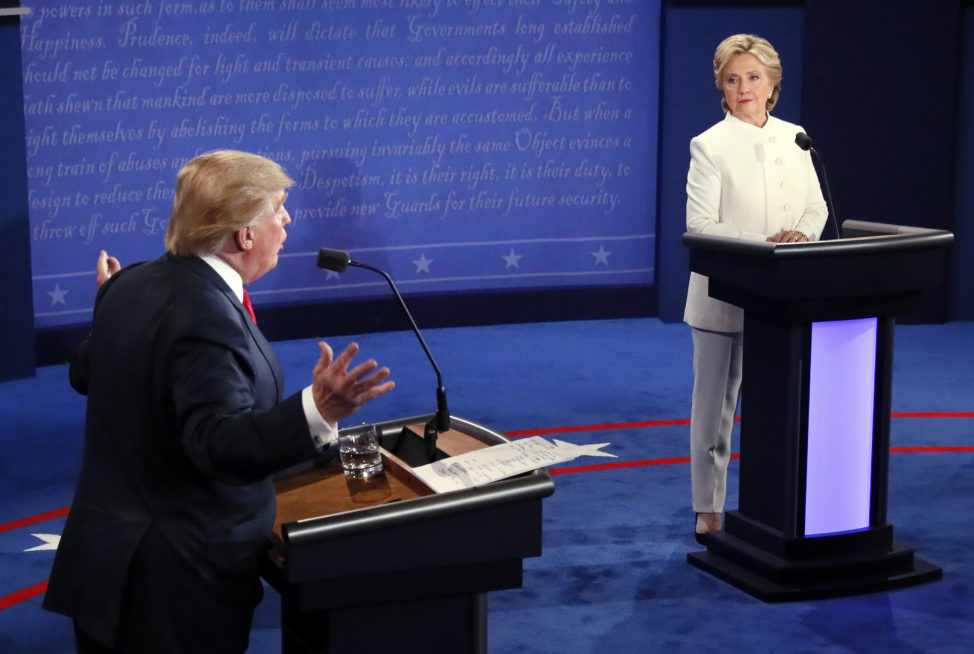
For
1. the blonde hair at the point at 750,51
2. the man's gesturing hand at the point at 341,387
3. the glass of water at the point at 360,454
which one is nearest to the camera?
the man's gesturing hand at the point at 341,387

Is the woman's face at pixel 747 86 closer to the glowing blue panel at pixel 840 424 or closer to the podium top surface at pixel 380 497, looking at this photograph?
the glowing blue panel at pixel 840 424

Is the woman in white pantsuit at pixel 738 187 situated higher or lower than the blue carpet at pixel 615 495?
higher

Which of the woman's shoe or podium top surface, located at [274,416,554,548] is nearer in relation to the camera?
podium top surface, located at [274,416,554,548]

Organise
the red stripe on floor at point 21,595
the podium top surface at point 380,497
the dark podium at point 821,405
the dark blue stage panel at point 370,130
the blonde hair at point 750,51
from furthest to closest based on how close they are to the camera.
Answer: the dark blue stage panel at point 370,130 → the blonde hair at point 750,51 → the red stripe on floor at point 21,595 → the dark podium at point 821,405 → the podium top surface at point 380,497

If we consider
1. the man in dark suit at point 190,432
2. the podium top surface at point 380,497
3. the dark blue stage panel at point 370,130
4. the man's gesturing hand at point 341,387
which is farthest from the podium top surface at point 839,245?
the dark blue stage panel at point 370,130

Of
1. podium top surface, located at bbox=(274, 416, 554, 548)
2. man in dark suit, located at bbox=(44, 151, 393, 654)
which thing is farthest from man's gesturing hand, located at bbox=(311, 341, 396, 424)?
podium top surface, located at bbox=(274, 416, 554, 548)

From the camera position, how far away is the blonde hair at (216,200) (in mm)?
2242

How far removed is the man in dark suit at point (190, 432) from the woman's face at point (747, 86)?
235 cm

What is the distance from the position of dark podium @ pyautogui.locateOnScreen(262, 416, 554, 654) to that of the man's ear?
0.49 meters

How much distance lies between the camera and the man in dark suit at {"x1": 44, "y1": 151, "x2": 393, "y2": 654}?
206cm

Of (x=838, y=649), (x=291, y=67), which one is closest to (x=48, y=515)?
(x=838, y=649)

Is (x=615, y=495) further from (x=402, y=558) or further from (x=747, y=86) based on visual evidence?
(x=402, y=558)

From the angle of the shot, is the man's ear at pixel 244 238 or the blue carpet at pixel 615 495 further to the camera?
the blue carpet at pixel 615 495

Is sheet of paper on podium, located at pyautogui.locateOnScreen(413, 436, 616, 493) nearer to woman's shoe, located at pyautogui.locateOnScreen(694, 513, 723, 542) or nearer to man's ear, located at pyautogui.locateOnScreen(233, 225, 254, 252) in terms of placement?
man's ear, located at pyautogui.locateOnScreen(233, 225, 254, 252)
